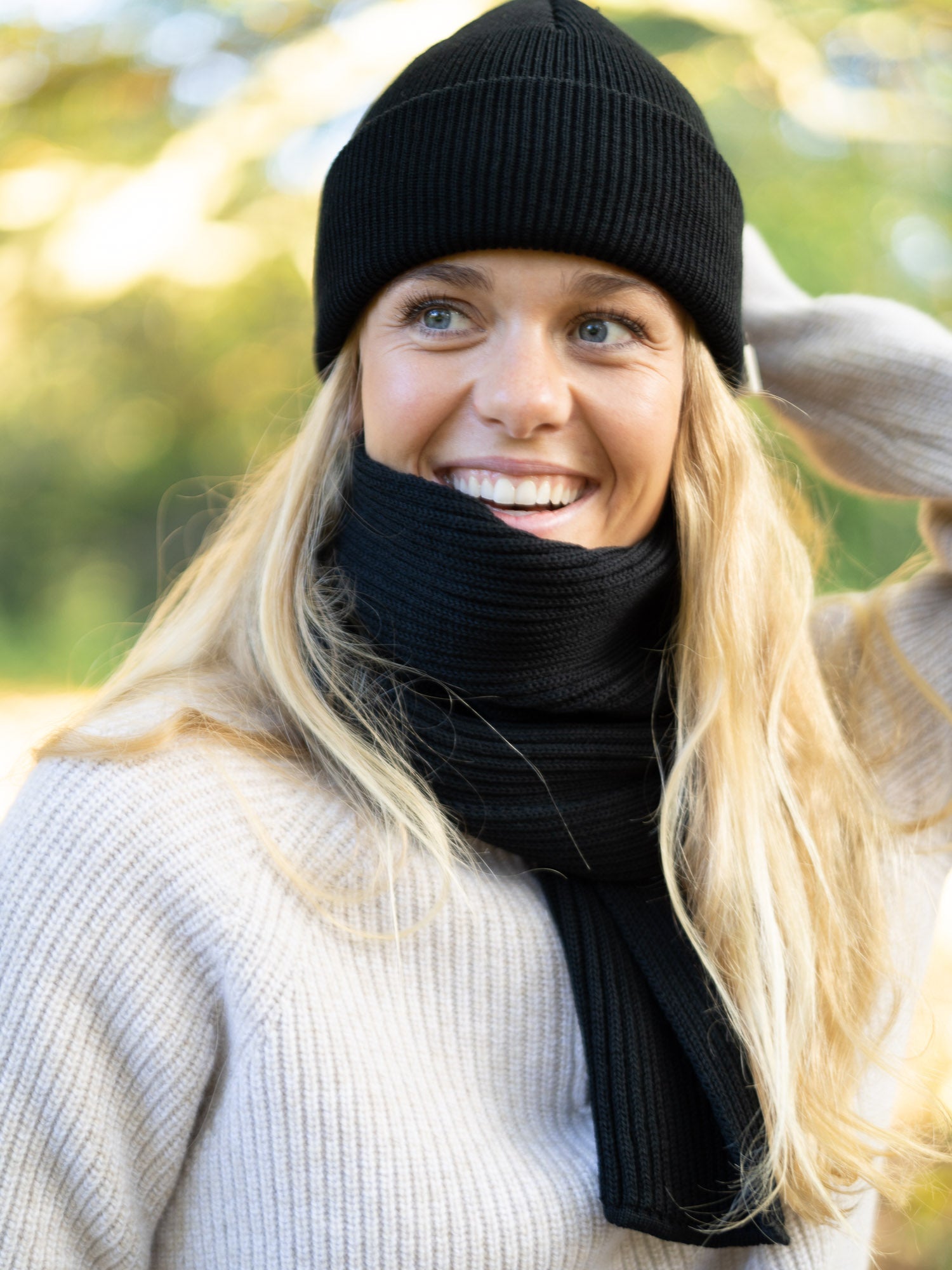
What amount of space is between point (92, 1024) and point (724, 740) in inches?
34.3

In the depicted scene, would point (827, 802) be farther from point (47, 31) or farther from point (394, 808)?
point (47, 31)

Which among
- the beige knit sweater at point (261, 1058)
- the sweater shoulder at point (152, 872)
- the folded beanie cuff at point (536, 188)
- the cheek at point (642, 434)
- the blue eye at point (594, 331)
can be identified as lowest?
the beige knit sweater at point (261, 1058)

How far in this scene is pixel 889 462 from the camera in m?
1.82

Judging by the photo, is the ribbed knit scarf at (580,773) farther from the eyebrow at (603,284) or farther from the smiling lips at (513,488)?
the eyebrow at (603,284)

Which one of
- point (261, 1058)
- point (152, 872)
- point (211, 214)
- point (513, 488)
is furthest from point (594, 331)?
point (211, 214)

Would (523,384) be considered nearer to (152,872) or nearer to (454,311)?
(454,311)

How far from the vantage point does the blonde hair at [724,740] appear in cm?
138

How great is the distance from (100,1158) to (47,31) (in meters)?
4.05

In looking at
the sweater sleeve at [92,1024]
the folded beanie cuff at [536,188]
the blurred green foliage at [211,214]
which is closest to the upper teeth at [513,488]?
the folded beanie cuff at [536,188]

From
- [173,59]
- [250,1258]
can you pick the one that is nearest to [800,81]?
[173,59]

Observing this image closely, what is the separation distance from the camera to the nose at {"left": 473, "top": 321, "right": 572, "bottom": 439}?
1.36m

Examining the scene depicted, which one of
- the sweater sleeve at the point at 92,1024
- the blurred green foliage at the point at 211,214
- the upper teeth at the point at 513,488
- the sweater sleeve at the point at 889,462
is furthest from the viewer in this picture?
the blurred green foliage at the point at 211,214

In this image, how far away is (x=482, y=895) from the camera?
1.41 meters

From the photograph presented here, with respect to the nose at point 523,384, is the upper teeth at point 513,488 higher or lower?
lower
